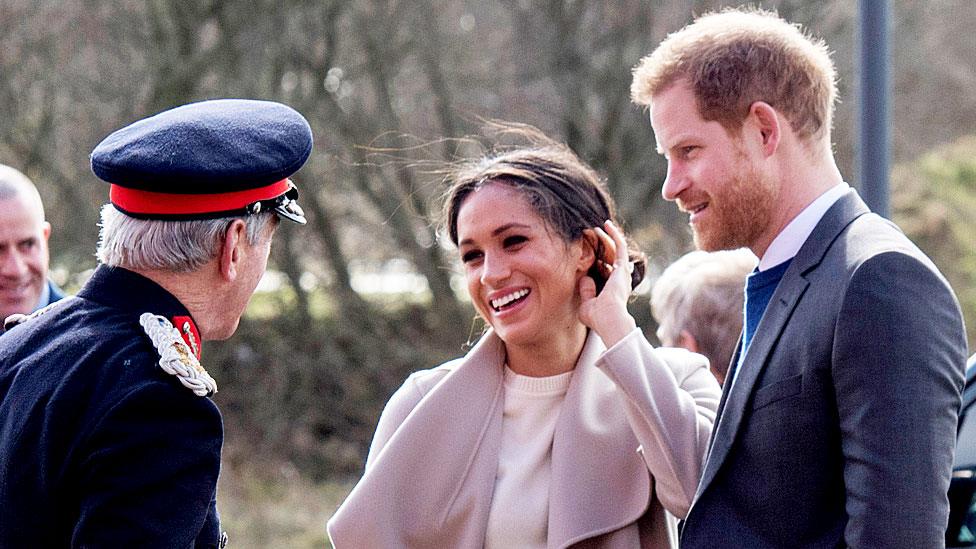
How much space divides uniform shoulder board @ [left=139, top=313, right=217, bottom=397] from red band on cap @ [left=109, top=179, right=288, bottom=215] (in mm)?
201

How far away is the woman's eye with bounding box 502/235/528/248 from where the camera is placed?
130 inches

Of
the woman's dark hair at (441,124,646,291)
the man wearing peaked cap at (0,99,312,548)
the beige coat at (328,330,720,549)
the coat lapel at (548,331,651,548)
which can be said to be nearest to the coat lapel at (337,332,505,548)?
the beige coat at (328,330,720,549)

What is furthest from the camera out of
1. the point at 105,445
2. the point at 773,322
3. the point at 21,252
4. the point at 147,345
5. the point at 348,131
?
the point at 348,131

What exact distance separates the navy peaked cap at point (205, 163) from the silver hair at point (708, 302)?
59.5 inches

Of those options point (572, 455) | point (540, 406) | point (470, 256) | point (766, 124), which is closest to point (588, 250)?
point (470, 256)

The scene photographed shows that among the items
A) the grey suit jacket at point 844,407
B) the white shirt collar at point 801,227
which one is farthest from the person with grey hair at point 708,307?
the grey suit jacket at point 844,407

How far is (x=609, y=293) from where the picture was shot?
320cm

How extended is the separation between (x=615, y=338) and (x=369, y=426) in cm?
749

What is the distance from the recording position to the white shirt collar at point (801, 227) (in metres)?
2.63

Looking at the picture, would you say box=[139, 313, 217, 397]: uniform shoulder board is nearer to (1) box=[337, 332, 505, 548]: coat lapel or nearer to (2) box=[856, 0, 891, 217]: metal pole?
(1) box=[337, 332, 505, 548]: coat lapel

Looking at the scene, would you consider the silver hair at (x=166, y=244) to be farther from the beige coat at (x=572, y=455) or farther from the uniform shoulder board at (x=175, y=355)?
the beige coat at (x=572, y=455)

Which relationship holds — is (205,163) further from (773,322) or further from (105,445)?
(773,322)

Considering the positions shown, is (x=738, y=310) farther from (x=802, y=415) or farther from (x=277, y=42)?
(x=277, y=42)

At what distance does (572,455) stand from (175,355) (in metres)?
1.11
